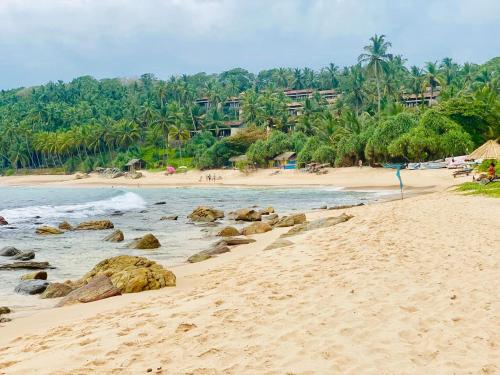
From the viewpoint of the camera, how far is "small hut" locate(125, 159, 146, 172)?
98.4 metres

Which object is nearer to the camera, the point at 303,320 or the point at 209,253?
the point at 303,320

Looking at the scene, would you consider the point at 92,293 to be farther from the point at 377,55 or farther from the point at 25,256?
the point at 377,55

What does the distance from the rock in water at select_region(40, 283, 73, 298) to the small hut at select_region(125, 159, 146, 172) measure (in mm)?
87869

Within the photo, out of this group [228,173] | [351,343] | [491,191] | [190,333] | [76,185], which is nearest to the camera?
[351,343]

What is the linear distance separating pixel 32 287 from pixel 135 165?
8922 centimetres

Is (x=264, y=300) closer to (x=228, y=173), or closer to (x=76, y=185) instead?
(x=228, y=173)

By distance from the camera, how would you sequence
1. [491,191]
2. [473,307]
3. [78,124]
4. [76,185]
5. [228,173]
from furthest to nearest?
[78,124]
[76,185]
[228,173]
[491,191]
[473,307]

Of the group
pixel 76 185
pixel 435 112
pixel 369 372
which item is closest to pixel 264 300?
pixel 369 372

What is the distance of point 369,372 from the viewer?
4953 millimetres

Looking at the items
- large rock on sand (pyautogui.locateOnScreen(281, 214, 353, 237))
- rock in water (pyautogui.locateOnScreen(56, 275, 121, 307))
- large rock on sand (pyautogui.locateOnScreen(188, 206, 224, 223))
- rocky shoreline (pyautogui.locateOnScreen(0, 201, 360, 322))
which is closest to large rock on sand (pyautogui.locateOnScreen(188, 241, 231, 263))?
rocky shoreline (pyautogui.locateOnScreen(0, 201, 360, 322))

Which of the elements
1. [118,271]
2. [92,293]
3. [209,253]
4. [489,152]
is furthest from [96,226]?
[489,152]

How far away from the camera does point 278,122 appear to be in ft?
297

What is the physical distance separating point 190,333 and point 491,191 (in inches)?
850

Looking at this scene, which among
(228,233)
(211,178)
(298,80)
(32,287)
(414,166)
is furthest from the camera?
(298,80)
